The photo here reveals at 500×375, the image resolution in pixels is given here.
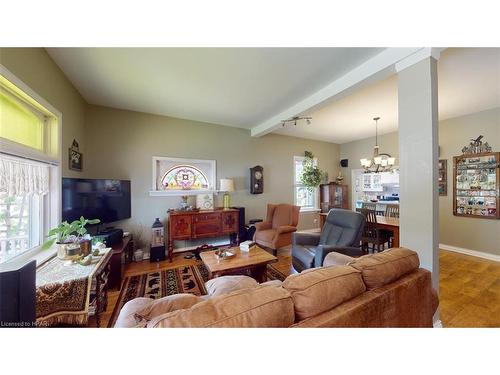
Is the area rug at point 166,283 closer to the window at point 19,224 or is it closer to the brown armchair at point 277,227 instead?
the brown armchair at point 277,227

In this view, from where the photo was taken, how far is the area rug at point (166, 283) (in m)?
2.20

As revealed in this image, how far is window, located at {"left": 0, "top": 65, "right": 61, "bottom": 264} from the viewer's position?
1449mm

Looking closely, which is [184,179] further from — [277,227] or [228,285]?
[228,285]

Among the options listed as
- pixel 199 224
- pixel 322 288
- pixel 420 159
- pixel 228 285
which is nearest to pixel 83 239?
pixel 228 285

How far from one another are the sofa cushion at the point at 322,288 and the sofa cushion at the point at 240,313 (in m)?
0.06

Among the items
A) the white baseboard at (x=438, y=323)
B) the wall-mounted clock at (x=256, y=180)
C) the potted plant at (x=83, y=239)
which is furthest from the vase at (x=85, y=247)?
the white baseboard at (x=438, y=323)

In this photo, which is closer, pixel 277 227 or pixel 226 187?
pixel 277 227

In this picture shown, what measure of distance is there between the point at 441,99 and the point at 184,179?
4.54 m

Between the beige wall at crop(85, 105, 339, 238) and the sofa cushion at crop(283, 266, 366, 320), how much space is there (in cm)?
328

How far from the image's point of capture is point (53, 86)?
199 cm
